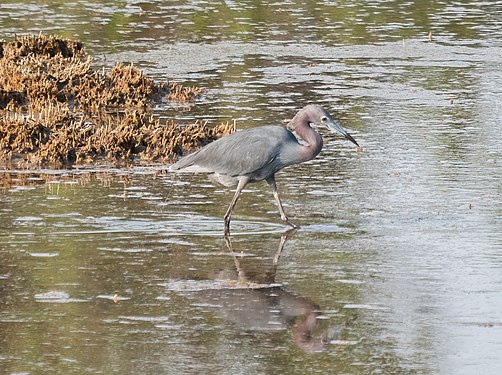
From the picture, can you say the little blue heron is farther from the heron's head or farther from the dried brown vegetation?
the dried brown vegetation

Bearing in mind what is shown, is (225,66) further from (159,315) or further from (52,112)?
(159,315)

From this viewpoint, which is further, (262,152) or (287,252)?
(262,152)

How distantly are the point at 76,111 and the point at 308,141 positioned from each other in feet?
24.4

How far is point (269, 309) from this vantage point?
9164 mm

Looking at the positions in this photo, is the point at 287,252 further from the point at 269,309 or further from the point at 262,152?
the point at 269,309

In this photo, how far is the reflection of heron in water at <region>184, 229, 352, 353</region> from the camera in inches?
338

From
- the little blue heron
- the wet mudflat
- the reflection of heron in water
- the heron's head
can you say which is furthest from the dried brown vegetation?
the reflection of heron in water

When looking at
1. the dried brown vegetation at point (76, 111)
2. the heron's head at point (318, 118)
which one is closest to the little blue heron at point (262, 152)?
the heron's head at point (318, 118)

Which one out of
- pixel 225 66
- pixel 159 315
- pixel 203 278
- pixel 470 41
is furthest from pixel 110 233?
pixel 470 41

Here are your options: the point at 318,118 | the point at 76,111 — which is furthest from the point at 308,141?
the point at 76,111

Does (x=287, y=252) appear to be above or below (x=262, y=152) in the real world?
below

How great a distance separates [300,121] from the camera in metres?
11.9

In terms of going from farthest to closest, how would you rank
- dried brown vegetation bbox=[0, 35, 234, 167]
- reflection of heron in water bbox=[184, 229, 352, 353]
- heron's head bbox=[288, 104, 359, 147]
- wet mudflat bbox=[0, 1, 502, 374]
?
dried brown vegetation bbox=[0, 35, 234, 167] < heron's head bbox=[288, 104, 359, 147] < reflection of heron in water bbox=[184, 229, 352, 353] < wet mudflat bbox=[0, 1, 502, 374]

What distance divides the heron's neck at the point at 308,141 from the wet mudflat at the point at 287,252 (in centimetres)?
69
